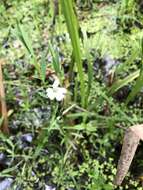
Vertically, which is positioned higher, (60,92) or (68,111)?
(60,92)


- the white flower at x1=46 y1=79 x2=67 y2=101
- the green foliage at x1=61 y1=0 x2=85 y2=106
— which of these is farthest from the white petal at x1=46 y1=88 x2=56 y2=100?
the green foliage at x1=61 y1=0 x2=85 y2=106

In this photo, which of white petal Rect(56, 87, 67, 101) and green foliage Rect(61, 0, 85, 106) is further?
white petal Rect(56, 87, 67, 101)

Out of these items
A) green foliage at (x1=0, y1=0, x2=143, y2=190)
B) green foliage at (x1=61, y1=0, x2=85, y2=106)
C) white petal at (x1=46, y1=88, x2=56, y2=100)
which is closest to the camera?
green foliage at (x1=61, y1=0, x2=85, y2=106)

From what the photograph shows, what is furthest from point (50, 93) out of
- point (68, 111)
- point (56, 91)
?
point (68, 111)


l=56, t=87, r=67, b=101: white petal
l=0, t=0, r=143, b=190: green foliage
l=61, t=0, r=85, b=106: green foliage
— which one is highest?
l=61, t=0, r=85, b=106: green foliage

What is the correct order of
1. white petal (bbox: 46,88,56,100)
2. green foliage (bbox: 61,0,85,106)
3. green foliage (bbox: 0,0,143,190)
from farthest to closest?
green foliage (bbox: 0,0,143,190) → white petal (bbox: 46,88,56,100) → green foliage (bbox: 61,0,85,106)

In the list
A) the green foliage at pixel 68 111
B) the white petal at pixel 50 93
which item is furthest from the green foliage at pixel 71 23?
the white petal at pixel 50 93

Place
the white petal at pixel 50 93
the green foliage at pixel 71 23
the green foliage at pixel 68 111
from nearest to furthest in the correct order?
the green foliage at pixel 71 23
the white petal at pixel 50 93
the green foliage at pixel 68 111

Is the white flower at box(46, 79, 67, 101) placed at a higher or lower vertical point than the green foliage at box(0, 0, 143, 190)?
higher

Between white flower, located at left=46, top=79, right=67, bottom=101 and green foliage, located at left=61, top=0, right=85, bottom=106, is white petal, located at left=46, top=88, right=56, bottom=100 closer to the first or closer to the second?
white flower, located at left=46, top=79, right=67, bottom=101

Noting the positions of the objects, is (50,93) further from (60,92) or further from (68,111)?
(68,111)

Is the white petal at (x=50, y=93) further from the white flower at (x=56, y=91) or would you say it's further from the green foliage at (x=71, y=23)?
the green foliage at (x=71, y=23)

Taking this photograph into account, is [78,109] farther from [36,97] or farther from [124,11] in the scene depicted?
[124,11]
